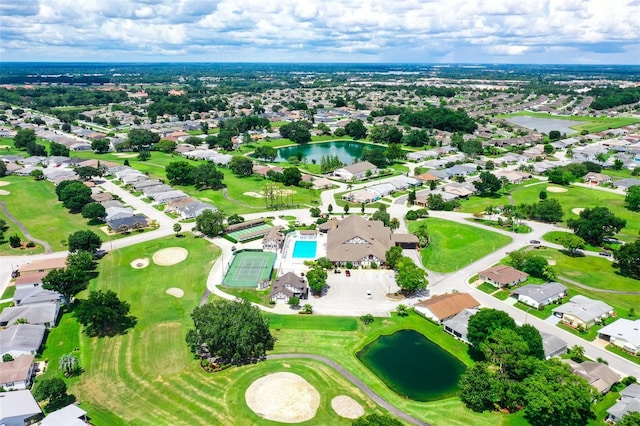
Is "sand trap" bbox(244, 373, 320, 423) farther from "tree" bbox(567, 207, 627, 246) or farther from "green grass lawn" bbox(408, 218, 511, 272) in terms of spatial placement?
"tree" bbox(567, 207, 627, 246)

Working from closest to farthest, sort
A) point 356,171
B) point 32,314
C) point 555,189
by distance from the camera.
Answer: point 32,314 < point 555,189 < point 356,171

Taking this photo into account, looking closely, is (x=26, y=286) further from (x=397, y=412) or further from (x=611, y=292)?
(x=611, y=292)

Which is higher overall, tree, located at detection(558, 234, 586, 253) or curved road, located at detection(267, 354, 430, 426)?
tree, located at detection(558, 234, 586, 253)

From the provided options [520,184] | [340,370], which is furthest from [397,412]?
[520,184]

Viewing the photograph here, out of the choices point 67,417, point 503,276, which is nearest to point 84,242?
point 67,417

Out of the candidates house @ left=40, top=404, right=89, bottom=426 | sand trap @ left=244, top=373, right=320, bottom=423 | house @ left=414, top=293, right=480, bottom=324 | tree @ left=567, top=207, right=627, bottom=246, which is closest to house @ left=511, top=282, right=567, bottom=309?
house @ left=414, top=293, right=480, bottom=324

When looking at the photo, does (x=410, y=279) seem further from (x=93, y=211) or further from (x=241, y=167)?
(x=241, y=167)
